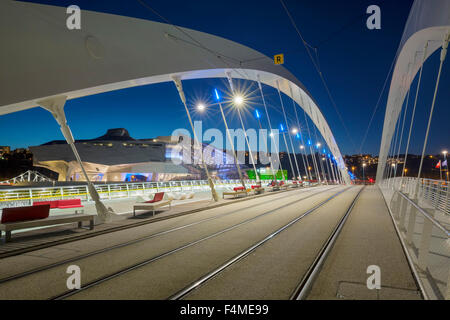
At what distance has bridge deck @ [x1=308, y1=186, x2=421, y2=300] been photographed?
3494mm

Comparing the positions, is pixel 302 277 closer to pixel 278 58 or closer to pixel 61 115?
pixel 61 115

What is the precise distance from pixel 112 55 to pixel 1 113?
14.3ft

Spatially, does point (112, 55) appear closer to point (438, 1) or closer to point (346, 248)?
point (346, 248)

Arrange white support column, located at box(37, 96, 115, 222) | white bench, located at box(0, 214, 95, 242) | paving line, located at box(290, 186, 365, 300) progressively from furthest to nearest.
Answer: white support column, located at box(37, 96, 115, 222)
white bench, located at box(0, 214, 95, 242)
paving line, located at box(290, 186, 365, 300)

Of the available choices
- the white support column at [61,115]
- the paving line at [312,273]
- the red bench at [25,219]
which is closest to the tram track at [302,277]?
the paving line at [312,273]

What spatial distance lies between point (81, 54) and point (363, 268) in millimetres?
10648

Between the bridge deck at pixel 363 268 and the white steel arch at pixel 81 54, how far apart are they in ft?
31.3

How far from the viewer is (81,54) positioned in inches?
364

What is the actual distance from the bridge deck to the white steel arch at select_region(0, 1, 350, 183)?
9.54 m

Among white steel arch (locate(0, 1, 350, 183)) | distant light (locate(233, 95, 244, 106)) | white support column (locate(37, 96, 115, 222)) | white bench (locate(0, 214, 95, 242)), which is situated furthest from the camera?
distant light (locate(233, 95, 244, 106))

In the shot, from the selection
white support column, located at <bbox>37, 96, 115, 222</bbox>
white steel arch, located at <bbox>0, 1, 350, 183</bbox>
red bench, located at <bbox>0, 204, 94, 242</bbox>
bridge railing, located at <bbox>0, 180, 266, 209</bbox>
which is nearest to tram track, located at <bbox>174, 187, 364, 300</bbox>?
red bench, located at <bbox>0, 204, 94, 242</bbox>

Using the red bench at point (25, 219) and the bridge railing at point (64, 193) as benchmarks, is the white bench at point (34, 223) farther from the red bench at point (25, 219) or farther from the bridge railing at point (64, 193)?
the bridge railing at point (64, 193)

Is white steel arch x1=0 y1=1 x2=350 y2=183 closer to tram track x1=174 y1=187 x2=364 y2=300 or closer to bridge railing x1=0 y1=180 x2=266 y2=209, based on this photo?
bridge railing x1=0 y1=180 x2=266 y2=209

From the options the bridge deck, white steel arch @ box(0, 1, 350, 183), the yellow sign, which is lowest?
the bridge deck
